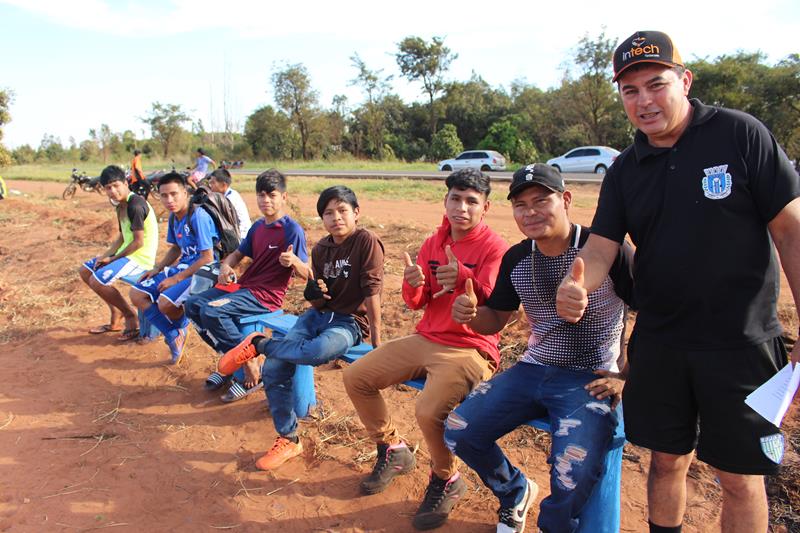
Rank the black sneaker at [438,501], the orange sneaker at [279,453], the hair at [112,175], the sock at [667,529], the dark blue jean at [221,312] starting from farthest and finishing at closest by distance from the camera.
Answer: the hair at [112,175] < the dark blue jean at [221,312] < the orange sneaker at [279,453] < the black sneaker at [438,501] < the sock at [667,529]

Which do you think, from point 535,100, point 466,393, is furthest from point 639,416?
point 535,100

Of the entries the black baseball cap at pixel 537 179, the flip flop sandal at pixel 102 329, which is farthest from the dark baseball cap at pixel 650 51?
the flip flop sandal at pixel 102 329

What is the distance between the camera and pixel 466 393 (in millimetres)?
2957

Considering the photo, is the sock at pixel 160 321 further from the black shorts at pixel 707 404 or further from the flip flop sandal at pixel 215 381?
the black shorts at pixel 707 404

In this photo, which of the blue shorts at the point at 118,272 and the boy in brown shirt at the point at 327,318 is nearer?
Answer: the boy in brown shirt at the point at 327,318

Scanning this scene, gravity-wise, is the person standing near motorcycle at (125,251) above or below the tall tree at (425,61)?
below

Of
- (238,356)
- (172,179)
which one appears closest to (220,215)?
(172,179)

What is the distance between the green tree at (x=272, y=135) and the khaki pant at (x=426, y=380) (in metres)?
37.9

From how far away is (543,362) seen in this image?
275 centimetres

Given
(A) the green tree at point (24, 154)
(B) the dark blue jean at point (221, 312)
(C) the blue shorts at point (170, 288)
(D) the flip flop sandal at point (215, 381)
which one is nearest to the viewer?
(B) the dark blue jean at point (221, 312)

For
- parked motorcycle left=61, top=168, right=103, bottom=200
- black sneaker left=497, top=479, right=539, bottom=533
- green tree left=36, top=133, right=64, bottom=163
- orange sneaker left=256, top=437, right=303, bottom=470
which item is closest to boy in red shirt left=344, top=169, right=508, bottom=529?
black sneaker left=497, top=479, right=539, bottom=533

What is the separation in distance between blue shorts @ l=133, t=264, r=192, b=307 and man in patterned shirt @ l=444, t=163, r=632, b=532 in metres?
2.96

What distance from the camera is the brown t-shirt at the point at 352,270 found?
3.68 metres

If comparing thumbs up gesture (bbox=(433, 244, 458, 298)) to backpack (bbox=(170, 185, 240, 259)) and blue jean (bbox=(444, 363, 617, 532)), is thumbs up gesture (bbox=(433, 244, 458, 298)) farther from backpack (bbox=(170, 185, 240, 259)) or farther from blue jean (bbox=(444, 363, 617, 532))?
backpack (bbox=(170, 185, 240, 259))
